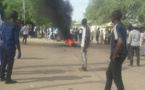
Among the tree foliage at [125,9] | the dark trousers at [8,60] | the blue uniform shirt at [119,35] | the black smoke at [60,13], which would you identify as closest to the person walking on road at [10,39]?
the dark trousers at [8,60]

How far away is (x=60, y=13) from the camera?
55.9ft

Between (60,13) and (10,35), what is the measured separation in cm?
1210

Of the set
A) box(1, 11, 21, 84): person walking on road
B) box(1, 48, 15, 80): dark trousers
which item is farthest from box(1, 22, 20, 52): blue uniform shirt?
box(1, 48, 15, 80): dark trousers

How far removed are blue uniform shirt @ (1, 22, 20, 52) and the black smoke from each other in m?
11.6

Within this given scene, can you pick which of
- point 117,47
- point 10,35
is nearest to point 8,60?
point 10,35

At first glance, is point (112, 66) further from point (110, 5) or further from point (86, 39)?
point (110, 5)

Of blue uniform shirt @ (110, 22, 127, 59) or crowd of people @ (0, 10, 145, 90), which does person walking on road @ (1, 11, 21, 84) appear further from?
blue uniform shirt @ (110, 22, 127, 59)

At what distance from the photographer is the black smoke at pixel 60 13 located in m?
16.7

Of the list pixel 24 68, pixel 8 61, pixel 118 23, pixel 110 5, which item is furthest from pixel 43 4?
pixel 110 5

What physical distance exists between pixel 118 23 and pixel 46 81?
2.66 metres

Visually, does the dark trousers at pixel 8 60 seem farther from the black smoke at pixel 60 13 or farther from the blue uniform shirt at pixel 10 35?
the black smoke at pixel 60 13

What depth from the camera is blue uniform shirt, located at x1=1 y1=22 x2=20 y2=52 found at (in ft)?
17.0

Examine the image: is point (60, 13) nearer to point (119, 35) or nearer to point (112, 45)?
point (112, 45)

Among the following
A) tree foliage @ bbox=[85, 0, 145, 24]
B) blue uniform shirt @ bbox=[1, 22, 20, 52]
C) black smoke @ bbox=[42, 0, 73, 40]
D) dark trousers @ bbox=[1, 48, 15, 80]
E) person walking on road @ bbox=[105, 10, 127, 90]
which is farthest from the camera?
tree foliage @ bbox=[85, 0, 145, 24]
